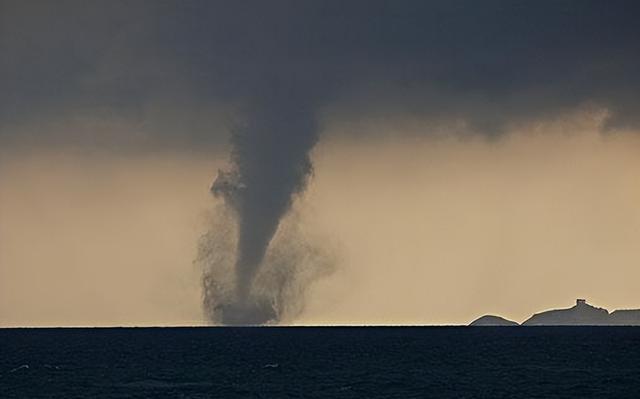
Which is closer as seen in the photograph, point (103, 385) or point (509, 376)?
point (103, 385)

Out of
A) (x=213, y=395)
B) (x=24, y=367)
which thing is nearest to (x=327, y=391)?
(x=213, y=395)

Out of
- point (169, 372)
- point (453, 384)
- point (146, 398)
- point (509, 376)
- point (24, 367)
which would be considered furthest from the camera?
point (24, 367)

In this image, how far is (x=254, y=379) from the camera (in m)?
161

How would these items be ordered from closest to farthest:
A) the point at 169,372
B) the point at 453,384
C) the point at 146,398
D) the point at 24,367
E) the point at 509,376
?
the point at 146,398
the point at 453,384
the point at 509,376
the point at 169,372
the point at 24,367

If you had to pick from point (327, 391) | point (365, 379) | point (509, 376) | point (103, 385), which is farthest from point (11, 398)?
point (509, 376)

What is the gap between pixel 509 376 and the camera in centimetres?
16200

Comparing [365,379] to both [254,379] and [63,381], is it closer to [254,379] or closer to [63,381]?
[254,379]

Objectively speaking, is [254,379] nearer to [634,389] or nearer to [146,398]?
[146,398]

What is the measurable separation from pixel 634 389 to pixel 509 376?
77.2ft

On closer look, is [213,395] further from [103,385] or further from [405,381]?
[405,381]

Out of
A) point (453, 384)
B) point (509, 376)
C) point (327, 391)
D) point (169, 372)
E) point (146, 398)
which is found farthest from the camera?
point (169, 372)

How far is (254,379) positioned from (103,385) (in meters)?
21.5

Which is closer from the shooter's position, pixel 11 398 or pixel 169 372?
pixel 11 398

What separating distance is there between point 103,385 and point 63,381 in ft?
36.2
